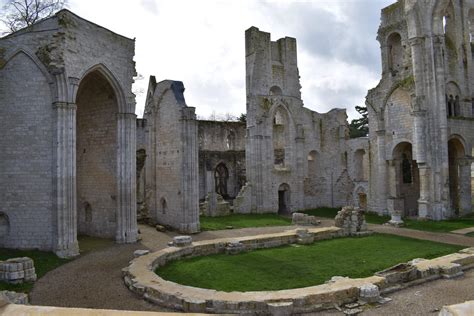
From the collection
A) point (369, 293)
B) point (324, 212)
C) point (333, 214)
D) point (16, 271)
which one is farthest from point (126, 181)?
point (324, 212)

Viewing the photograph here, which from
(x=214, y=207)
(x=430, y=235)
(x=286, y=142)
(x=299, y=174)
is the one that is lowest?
(x=430, y=235)

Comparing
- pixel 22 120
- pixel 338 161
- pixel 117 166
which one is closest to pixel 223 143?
pixel 338 161

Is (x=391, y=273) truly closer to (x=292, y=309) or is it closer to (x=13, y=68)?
(x=292, y=309)

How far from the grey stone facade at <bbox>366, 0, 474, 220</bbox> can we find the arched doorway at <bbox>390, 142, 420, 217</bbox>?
61 mm

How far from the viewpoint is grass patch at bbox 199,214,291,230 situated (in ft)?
63.7

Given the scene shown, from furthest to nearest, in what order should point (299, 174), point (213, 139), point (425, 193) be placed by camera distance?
1. point (213, 139)
2. point (299, 174)
3. point (425, 193)

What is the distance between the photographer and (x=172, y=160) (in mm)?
18859

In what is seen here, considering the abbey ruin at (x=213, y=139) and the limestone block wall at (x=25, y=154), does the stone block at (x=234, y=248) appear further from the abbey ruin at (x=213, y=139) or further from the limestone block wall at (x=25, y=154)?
the limestone block wall at (x=25, y=154)

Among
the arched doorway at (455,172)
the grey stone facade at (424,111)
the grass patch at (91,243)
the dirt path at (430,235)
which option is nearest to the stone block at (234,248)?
the grass patch at (91,243)

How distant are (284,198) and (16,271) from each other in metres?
20.2

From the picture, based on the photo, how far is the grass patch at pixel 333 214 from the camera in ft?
71.4

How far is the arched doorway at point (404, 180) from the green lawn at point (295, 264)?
968cm

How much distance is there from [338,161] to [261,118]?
297 inches

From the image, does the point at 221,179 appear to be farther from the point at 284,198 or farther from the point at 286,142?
the point at 286,142
